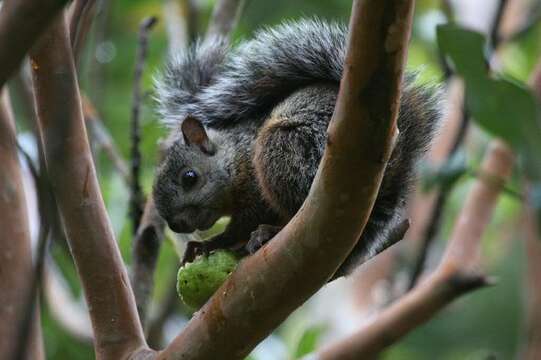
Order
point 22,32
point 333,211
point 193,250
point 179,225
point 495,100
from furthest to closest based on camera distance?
point 179,225, point 193,250, point 495,100, point 333,211, point 22,32

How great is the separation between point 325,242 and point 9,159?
119cm

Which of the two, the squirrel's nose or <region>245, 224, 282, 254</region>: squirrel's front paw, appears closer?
<region>245, 224, 282, 254</region>: squirrel's front paw

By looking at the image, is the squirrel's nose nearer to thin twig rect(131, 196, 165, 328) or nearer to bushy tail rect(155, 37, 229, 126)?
thin twig rect(131, 196, 165, 328)

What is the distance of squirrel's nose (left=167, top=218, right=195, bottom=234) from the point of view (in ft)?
9.68

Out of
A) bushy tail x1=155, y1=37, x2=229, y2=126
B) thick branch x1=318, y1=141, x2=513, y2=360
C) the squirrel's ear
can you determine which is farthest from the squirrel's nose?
thick branch x1=318, y1=141, x2=513, y2=360

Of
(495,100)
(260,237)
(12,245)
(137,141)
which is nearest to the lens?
(495,100)

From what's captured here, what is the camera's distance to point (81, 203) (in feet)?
7.02

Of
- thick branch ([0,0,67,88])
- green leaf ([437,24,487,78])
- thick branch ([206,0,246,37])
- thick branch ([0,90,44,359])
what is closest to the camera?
thick branch ([0,0,67,88])

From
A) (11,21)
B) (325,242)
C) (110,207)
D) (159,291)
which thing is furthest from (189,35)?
(11,21)

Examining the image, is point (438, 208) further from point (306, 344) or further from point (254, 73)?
point (254, 73)

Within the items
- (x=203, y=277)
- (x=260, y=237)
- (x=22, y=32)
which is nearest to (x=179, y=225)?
(x=260, y=237)

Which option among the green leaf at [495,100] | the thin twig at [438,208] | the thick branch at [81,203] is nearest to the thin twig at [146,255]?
the thick branch at [81,203]

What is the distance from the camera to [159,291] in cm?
486

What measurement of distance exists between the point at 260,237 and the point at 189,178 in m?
0.67
